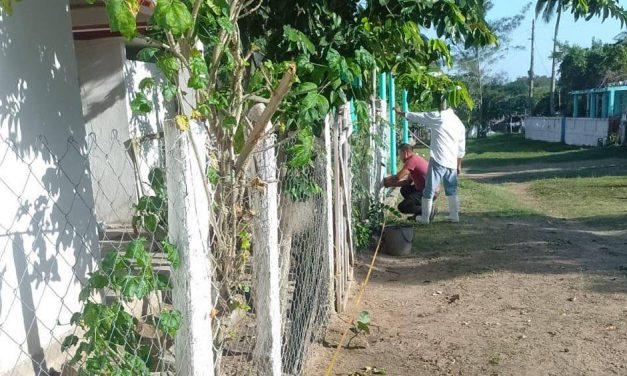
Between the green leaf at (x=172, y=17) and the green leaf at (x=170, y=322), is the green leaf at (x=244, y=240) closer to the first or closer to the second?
the green leaf at (x=170, y=322)

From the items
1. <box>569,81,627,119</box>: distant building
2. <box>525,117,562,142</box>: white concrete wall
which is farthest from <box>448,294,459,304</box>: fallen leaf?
<box>525,117,562,142</box>: white concrete wall

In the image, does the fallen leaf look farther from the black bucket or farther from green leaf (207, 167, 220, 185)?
green leaf (207, 167, 220, 185)

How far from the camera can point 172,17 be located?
2248 millimetres

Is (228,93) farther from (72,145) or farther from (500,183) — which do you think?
(500,183)

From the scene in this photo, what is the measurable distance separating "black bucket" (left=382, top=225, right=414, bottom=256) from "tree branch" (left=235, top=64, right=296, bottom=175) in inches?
185

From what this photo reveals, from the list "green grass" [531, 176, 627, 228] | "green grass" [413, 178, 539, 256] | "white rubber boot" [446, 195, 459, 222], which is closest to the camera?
"green grass" [413, 178, 539, 256]

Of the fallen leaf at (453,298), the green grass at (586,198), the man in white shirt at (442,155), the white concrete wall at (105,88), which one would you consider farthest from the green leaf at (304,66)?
the green grass at (586,198)

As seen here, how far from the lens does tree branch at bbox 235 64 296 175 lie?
2891 millimetres

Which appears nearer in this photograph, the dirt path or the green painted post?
the dirt path

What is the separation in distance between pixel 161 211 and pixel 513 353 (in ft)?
10.2

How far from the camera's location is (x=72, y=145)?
311cm

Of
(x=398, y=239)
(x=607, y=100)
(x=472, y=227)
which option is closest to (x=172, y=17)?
(x=398, y=239)

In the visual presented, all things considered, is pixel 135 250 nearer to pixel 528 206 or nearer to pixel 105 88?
pixel 105 88

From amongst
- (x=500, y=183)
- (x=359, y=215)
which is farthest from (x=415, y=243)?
(x=500, y=183)
